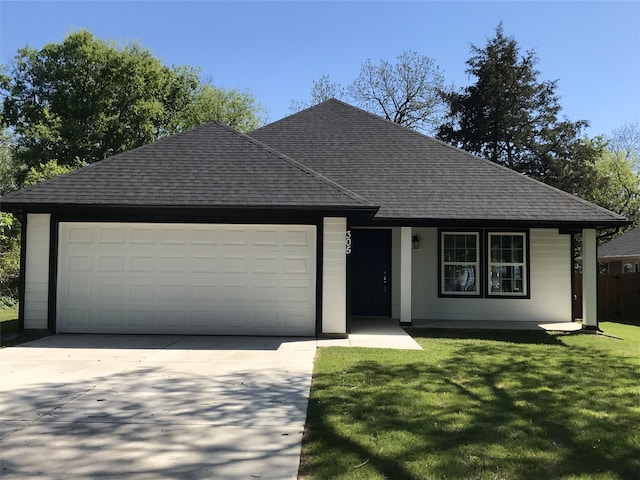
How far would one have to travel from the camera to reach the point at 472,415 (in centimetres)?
499

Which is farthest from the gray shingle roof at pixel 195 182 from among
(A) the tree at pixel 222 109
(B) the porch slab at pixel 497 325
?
(A) the tree at pixel 222 109

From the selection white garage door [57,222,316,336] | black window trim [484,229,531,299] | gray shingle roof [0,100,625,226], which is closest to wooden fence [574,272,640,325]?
black window trim [484,229,531,299]

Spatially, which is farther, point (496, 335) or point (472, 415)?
point (496, 335)

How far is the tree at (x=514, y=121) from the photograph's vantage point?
31.1m

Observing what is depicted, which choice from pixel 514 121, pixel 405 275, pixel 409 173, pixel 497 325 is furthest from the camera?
pixel 514 121

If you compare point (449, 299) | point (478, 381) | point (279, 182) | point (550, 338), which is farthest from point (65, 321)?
point (550, 338)

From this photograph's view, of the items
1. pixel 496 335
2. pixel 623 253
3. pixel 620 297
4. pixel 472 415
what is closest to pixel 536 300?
pixel 496 335

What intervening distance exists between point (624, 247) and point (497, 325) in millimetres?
16817

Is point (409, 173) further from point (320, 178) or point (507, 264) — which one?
point (320, 178)

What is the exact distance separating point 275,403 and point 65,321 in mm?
6459

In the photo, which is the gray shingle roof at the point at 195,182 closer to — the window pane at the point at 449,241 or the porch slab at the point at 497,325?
the window pane at the point at 449,241

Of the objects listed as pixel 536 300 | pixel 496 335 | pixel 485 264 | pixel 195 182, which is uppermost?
pixel 195 182

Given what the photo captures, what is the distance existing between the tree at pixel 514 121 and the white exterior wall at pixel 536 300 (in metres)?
20.2

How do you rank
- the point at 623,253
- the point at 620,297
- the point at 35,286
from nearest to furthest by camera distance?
1. the point at 35,286
2. the point at 620,297
3. the point at 623,253
